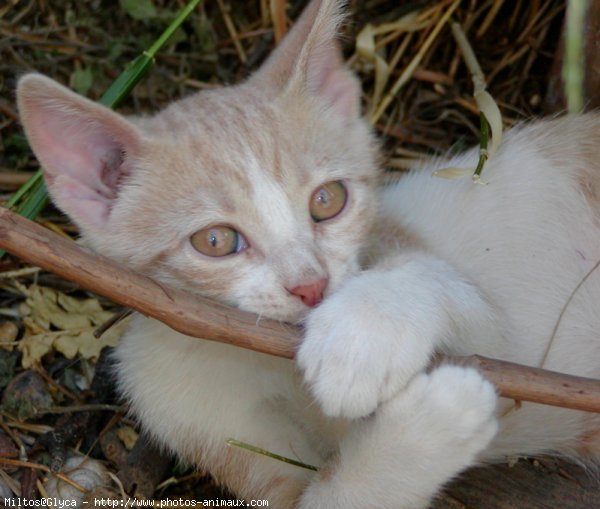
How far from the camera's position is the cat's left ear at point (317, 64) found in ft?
7.25

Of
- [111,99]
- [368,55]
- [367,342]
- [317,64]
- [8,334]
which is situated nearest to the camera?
[367,342]

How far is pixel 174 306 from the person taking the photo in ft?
5.49

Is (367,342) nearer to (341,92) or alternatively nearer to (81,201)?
(81,201)

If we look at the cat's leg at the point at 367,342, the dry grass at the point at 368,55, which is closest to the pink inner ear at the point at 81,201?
the cat's leg at the point at 367,342

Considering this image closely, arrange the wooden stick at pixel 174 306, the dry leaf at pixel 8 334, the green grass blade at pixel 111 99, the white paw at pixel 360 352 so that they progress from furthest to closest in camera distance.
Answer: the dry leaf at pixel 8 334 < the green grass blade at pixel 111 99 < the white paw at pixel 360 352 < the wooden stick at pixel 174 306

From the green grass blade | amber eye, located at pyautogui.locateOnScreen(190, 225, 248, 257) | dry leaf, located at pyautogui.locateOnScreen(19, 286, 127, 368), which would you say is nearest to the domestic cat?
amber eye, located at pyautogui.locateOnScreen(190, 225, 248, 257)

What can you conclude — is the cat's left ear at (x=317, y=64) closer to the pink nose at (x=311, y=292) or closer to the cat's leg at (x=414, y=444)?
the pink nose at (x=311, y=292)

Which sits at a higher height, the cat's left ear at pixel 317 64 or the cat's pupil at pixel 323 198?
the cat's left ear at pixel 317 64

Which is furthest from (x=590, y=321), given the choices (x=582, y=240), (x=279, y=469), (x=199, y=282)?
(x=199, y=282)

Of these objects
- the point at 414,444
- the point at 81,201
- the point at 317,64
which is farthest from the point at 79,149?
the point at 414,444

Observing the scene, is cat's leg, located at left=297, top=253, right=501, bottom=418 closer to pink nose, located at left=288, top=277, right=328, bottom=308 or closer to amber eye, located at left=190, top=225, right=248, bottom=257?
pink nose, located at left=288, top=277, right=328, bottom=308

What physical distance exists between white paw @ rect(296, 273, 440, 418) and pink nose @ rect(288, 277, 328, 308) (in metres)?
0.06

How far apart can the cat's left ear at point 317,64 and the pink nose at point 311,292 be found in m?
0.63

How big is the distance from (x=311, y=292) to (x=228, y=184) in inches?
13.6
